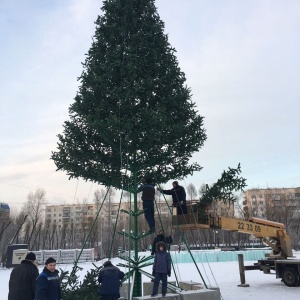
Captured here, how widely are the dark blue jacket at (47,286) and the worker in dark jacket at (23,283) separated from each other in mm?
596

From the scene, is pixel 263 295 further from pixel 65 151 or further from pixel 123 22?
pixel 123 22

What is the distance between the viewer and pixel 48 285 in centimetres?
566

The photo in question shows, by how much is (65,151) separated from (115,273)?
482 cm

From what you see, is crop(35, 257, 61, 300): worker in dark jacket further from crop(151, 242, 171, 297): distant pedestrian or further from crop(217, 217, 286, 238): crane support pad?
crop(217, 217, 286, 238): crane support pad

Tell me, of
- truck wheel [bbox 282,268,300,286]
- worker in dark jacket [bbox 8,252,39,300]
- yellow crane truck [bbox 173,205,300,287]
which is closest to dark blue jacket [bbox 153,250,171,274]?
worker in dark jacket [bbox 8,252,39,300]

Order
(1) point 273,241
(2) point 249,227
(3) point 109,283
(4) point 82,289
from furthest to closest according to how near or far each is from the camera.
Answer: (1) point 273,241 < (2) point 249,227 < (4) point 82,289 < (3) point 109,283

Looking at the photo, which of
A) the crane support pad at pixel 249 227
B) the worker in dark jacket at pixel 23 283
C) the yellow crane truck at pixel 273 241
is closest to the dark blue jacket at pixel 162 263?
the worker in dark jacket at pixel 23 283

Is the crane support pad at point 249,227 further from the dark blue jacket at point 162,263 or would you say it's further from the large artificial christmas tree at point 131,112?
the dark blue jacket at point 162,263

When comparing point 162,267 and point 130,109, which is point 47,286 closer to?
point 162,267

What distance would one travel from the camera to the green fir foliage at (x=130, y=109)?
10.3 m

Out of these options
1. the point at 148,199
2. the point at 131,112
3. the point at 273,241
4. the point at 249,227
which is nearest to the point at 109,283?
the point at 148,199

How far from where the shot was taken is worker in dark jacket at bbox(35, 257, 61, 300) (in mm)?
5562

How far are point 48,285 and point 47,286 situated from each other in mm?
39

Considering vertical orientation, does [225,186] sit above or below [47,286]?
above
